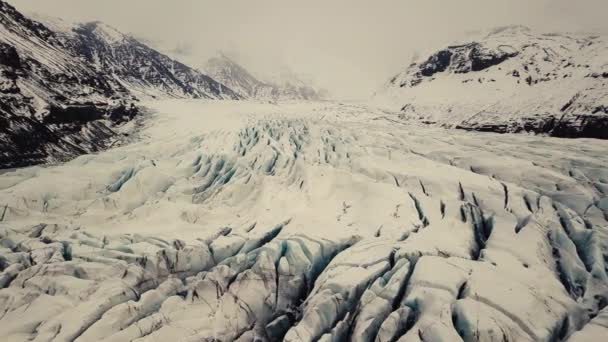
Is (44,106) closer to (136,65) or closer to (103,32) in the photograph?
(136,65)

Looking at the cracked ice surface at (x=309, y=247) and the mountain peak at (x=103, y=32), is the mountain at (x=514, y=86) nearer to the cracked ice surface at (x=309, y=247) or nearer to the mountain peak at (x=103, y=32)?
the cracked ice surface at (x=309, y=247)

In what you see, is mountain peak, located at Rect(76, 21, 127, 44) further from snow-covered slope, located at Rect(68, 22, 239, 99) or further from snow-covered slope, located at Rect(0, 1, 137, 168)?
snow-covered slope, located at Rect(0, 1, 137, 168)

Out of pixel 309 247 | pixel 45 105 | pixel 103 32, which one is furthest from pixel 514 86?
pixel 103 32

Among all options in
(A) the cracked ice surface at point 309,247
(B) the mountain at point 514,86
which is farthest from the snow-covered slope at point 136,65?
(A) the cracked ice surface at point 309,247

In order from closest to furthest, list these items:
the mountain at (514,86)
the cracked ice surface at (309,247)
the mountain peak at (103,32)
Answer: the cracked ice surface at (309,247) < the mountain at (514,86) < the mountain peak at (103,32)

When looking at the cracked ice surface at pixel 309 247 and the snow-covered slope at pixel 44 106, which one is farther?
the snow-covered slope at pixel 44 106
